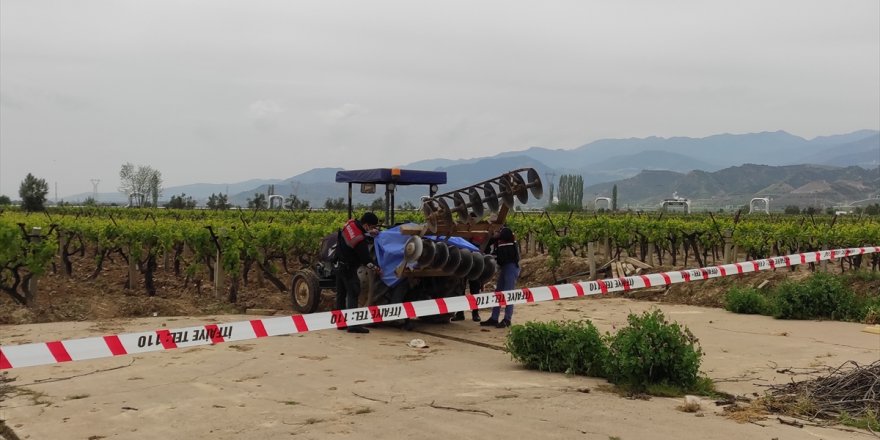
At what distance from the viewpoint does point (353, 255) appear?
33.4ft

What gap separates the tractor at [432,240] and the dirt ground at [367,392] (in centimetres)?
76

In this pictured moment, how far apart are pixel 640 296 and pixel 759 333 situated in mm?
5221

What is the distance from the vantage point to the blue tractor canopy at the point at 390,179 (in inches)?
419

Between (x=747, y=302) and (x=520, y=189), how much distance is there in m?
6.45

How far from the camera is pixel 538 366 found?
7.84 m

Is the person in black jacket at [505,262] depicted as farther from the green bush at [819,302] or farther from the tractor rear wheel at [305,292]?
the green bush at [819,302]

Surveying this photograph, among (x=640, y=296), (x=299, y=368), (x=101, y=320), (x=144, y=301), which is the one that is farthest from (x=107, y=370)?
(x=640, y=296)

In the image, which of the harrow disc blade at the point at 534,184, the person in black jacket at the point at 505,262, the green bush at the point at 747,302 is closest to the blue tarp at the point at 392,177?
the person in black jacket at the point at 505,262

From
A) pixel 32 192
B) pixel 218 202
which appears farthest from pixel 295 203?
pixel 32 192

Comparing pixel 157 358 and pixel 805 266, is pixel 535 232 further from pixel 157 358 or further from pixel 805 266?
pixel 157 358

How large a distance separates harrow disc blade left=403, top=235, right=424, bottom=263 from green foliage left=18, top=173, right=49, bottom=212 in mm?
49310

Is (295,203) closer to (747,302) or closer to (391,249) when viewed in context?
(747,302)

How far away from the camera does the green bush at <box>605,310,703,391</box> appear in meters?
6.82

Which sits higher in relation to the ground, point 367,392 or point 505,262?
point 505,262
